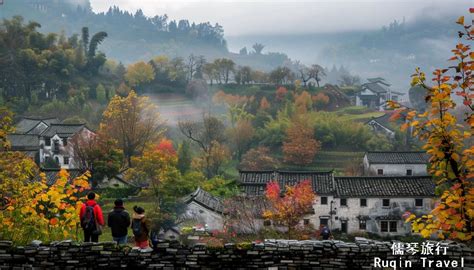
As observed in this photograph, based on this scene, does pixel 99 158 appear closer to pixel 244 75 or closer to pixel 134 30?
pixel 244 75

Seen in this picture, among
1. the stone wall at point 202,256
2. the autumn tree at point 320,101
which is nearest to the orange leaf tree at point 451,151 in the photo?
the stone wall at point 202,256

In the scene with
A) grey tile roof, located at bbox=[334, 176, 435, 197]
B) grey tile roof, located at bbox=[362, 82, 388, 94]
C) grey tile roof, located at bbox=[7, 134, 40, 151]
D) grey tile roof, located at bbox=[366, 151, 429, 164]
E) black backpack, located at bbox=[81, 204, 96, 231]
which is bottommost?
grey tile roof, located at bbox=[334, 176, 435, 197]

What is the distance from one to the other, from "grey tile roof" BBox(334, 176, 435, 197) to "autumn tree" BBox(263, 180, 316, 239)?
6.69 feet

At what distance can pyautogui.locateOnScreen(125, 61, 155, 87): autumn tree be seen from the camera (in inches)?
2613

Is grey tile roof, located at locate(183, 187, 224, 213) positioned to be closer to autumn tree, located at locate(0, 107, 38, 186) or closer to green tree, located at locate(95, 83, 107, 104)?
autumn tree, located at locate(0, 107, 38, 186)

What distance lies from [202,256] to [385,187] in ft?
74.9

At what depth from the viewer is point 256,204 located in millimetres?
26406

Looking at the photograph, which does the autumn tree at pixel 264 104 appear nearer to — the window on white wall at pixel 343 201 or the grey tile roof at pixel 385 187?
the grey tile roof at pixel 385 187

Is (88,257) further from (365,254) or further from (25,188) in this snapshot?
(365,254)

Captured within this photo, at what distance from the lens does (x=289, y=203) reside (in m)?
26.1

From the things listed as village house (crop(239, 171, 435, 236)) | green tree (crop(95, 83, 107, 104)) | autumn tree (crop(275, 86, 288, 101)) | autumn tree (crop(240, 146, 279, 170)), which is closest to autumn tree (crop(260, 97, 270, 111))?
autumn tree (crop(275, 86, 288, 101))

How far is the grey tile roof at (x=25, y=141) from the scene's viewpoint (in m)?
39.0

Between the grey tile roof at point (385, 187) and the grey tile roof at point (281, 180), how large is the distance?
0.63 metres

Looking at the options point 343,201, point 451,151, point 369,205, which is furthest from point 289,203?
point 451,151
